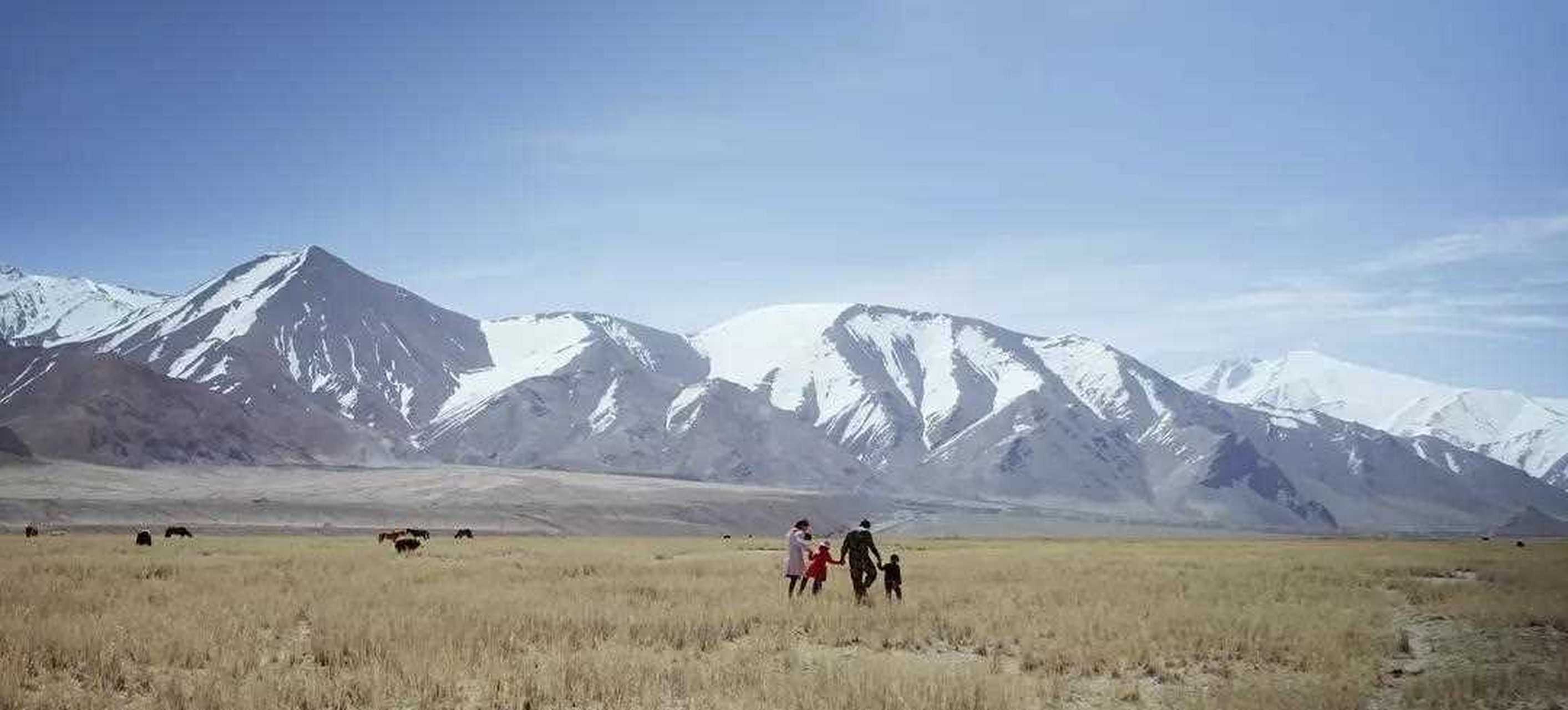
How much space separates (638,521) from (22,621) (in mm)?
165200

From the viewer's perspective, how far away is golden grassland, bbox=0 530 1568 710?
12633mm

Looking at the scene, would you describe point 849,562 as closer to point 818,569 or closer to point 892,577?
point 818,569

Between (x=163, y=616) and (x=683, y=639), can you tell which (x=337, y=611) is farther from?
(x=683, y=639)

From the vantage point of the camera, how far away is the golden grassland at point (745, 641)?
12633 mm

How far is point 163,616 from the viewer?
17859 mm

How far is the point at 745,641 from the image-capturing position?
17.3 meters

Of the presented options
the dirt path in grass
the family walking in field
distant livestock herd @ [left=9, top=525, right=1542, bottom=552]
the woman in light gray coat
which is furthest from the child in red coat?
distant livestock herd @ [left=9, top=525, right=1542, bottom=552]

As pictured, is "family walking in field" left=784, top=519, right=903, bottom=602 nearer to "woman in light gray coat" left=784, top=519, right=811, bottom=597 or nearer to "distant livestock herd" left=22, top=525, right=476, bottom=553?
"woman in light gray coat" left=784, top=519, right=811, bottom=597

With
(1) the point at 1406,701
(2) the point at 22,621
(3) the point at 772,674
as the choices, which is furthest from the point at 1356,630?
(2) the point at 22,621

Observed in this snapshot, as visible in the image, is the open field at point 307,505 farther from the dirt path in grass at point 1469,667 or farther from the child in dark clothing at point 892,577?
the dirt path in grass at point 1469,667

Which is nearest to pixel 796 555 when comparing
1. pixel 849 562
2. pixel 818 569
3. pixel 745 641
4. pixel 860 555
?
pixel 818 569

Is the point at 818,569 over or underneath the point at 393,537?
over

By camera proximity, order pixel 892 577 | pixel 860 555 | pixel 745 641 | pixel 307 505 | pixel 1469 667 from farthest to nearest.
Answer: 1. pixel 307 505
2. pixel 860 555
3. pixel 892 577
4. pixel 745 641
5. pixel 1469 667

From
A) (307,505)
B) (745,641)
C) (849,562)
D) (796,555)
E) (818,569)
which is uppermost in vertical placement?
(796,555)
